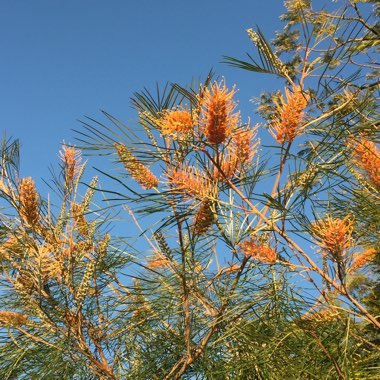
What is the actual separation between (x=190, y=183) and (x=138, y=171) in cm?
13

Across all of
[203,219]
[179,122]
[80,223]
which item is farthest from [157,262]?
[179,122]

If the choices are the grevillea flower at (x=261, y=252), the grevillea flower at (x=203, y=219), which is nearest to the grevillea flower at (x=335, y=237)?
the grevillea flower at (x=261, y=252)

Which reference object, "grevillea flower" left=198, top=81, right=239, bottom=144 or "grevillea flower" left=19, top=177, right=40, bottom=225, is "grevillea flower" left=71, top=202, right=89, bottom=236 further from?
"grevillea flower" left=198, top=81, right=239, bottom=144

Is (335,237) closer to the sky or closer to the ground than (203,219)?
closer to the ground

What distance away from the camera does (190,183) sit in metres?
0.73

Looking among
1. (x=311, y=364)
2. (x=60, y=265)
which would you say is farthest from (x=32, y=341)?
(x=311, y=364)

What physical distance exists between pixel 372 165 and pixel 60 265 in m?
0.65

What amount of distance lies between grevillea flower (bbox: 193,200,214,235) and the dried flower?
50cm

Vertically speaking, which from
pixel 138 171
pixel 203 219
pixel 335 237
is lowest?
pixel 335 237

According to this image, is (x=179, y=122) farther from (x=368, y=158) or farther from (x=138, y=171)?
(x=368, y=158)

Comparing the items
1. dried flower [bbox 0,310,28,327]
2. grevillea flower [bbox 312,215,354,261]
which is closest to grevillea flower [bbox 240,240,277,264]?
grevillea flower [bbox 312,215,354,261]

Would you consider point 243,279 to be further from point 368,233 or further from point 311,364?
point 368,233

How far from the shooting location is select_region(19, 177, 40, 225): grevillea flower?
0.96 meters

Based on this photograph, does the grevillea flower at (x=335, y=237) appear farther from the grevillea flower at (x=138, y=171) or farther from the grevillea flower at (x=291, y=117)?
the grevillea flower at (x=138, y=171)
